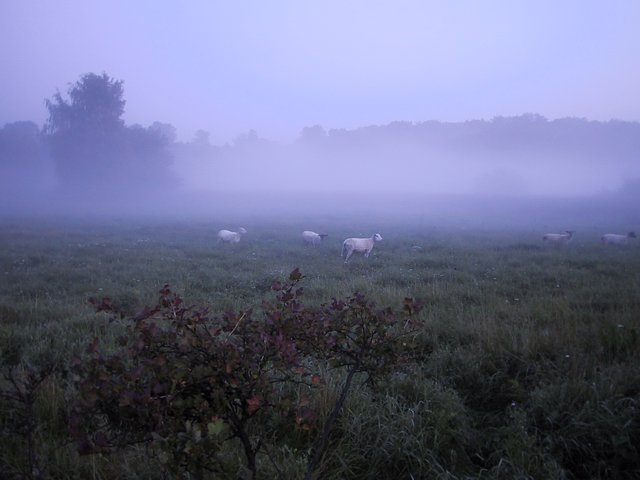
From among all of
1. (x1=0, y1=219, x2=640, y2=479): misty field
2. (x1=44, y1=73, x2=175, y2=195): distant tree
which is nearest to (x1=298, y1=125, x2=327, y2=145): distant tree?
(x1=44, y1=73, x2=175, y2=195): distant tree

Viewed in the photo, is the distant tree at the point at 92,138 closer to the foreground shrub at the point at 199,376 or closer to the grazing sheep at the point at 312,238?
the grazing sheep at the point at 312,238

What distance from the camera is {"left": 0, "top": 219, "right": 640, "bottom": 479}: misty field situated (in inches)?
117

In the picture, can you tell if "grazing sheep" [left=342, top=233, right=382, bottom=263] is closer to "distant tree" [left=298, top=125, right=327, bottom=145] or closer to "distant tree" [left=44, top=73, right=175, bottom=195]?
"distant tree" [left=44, top=73, right=175, bottom=195]

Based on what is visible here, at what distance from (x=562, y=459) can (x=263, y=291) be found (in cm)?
654

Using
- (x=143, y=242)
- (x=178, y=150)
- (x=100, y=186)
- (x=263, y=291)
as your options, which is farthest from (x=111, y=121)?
(x=178, y=150)

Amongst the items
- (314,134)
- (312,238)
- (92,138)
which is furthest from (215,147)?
(312,238)

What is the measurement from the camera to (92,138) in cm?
4797

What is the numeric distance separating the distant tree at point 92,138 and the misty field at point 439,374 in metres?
45.1

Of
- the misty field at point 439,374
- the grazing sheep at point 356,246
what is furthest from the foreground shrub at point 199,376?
the grazing sheep at point 356,246

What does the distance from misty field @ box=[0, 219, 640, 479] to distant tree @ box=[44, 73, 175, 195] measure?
45099 mm

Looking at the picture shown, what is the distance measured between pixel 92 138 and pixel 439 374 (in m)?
55.8

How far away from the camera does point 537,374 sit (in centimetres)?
432

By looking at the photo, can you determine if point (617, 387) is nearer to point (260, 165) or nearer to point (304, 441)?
point (304, 441)

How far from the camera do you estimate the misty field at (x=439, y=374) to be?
9.74 ft
